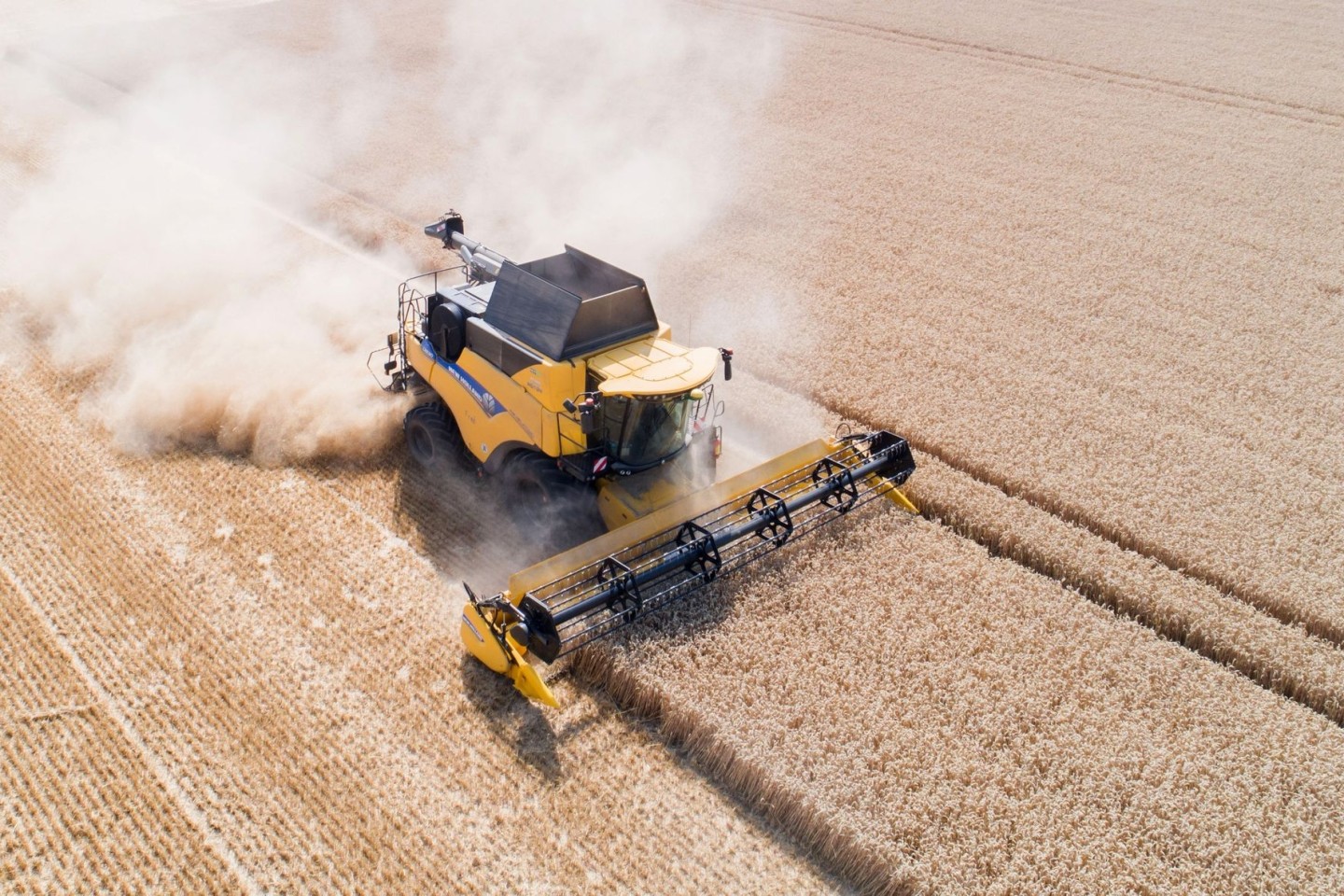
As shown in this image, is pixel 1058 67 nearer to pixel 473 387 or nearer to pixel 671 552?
pixel 473 387

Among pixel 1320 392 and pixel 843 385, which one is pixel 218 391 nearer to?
pixel 843 385

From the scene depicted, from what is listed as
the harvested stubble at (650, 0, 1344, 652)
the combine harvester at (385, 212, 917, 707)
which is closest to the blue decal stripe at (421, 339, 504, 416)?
the combine harvester at (385, 212, 917, 707)

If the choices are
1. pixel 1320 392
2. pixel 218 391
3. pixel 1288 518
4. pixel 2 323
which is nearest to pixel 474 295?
pixel 218 391

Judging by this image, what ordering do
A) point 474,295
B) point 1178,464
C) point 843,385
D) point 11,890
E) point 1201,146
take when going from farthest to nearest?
point 1201,146 < point 843,385 < point 1178,464 < point 474,295 < point 11,890

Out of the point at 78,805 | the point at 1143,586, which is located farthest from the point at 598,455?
the point at 1143,586

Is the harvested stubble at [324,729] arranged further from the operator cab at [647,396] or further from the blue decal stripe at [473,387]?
the operator cab at [647,396]

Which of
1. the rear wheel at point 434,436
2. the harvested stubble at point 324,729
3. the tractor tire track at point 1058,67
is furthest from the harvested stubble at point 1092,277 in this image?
the harvested stubble at point 324,729
